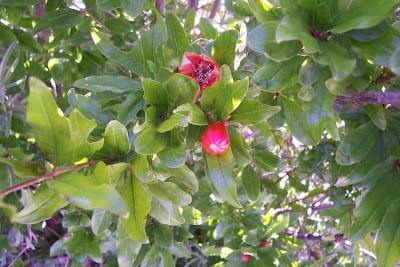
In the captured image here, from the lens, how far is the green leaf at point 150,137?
0.88m

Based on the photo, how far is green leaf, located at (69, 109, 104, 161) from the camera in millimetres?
786

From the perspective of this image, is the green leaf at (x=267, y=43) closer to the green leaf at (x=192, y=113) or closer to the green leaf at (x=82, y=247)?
the green leaf at (x=192, y=113)

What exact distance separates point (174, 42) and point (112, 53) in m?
0.20

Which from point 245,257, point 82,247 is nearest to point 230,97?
point 245,257

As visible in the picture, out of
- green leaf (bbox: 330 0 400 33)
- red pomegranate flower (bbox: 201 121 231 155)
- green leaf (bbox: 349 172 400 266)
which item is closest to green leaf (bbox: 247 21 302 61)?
green leaf (bbox: 330 0 400 33)

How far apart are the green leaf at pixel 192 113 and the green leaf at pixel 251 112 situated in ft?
0.31

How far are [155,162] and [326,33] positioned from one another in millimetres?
542

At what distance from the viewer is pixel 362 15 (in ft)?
2.40

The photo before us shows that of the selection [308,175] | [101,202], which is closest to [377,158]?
[101,202]

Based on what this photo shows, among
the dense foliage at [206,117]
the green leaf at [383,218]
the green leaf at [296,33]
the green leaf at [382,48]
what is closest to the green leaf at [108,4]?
the dense foliage at [206,117]

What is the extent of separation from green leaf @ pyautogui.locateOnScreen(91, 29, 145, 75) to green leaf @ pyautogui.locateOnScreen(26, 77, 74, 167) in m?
0.45

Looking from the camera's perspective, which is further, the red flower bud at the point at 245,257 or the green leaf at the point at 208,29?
the red flower bud at the point at 245,257

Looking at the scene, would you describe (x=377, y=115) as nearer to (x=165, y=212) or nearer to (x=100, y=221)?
(x=165, y=212)

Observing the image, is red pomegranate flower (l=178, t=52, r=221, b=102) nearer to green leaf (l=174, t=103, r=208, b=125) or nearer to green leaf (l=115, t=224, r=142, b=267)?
green leaf (l=174, t=103, r=208, b=125)
